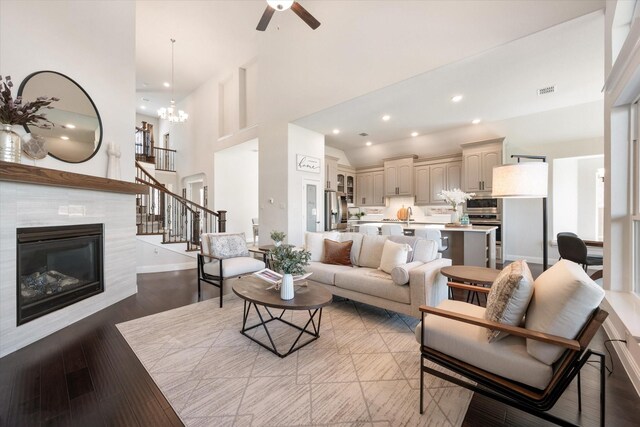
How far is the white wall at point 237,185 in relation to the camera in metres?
8.34

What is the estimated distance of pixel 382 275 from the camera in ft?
9.85

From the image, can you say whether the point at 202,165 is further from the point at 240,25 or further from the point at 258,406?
the point at 258,406

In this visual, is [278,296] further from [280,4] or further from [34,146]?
[280,4]

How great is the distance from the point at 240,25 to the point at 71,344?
642cm

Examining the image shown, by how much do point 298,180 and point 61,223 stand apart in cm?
391

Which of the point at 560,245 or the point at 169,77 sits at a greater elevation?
the point at 169,77

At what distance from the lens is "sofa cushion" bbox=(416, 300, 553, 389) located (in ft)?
4.28

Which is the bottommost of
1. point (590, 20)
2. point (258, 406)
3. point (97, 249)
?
point (258, 406)

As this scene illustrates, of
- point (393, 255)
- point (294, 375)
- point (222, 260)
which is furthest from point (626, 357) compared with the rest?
point (222, 260)

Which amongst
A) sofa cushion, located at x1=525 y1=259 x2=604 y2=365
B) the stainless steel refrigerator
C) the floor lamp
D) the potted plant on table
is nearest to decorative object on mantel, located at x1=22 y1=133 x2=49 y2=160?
the potted plant on table

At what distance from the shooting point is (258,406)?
1.66 m

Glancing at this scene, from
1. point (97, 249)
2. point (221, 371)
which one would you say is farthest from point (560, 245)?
point (97, 249)

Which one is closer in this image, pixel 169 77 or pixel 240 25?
pixel 240 25

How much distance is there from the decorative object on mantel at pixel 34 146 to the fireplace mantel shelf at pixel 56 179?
1.05 feet
